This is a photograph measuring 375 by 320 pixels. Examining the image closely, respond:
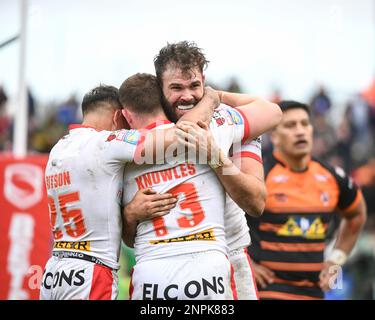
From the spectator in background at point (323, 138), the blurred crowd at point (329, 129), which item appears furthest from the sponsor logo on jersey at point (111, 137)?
the spectator in background at point (323, 138)

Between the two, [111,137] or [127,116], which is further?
[127,116]

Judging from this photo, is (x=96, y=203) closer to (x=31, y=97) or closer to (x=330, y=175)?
(x=330, y=175)

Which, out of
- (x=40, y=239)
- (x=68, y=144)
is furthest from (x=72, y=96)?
(x=68, y=144)

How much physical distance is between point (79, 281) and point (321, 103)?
11.1 metres

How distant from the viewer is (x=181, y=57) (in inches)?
197

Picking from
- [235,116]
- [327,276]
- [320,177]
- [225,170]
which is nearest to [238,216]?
[225,170]

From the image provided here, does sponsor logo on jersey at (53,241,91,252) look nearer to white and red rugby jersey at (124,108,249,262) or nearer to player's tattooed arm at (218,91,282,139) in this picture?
white and red rugby jersey at (124,108,249,262)

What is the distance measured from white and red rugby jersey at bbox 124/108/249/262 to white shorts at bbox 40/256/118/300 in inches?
11.1

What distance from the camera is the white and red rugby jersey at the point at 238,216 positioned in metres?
5.15

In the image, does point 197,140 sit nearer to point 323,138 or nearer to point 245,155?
point 245,155

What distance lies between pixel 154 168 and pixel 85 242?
A: 69 cm

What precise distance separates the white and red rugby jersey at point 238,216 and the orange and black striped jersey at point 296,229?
6.14ft

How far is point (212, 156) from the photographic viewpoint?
471 cm
